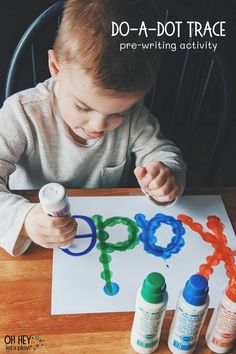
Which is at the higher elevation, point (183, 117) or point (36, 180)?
point (36, 180)

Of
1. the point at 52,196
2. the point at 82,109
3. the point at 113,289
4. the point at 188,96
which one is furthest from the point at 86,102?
the point at 188,96

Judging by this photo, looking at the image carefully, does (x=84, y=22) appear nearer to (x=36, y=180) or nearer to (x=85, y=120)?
(x=85, y=120)

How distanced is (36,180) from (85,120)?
264mm

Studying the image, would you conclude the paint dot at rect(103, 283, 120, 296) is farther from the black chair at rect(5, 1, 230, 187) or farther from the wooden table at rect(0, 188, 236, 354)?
the black chair at rect(5, 1, 230, 187)

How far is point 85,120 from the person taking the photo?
74cm

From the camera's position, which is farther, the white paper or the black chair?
the black chair

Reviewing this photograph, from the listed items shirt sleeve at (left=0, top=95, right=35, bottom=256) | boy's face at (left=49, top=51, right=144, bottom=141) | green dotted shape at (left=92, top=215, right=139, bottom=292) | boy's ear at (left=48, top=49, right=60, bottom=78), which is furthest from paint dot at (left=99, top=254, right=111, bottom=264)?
boy's ear at (left=48, top=49, right=60, bottom=78)

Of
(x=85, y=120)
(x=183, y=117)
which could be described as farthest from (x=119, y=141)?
(x=183, y=117)

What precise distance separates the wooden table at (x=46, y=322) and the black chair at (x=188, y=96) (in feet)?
1.40

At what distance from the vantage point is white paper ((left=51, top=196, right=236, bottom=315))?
64 cm

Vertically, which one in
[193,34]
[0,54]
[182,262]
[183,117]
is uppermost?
[193,34]

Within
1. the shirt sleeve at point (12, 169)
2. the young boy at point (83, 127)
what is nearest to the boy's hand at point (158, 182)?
the young boy at point (83, 127)

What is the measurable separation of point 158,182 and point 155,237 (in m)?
0.11

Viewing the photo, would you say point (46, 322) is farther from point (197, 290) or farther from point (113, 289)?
point (197, 290)
